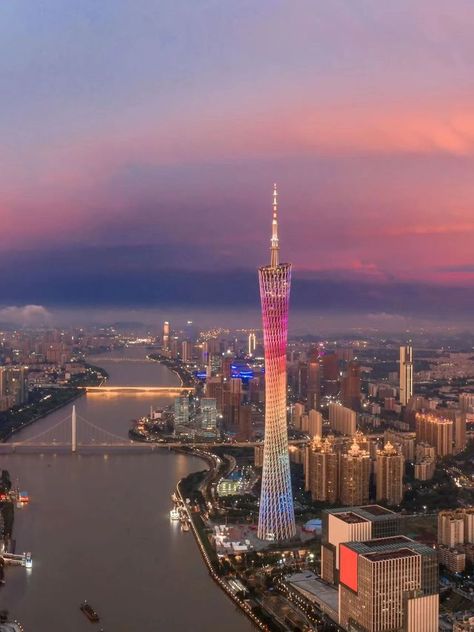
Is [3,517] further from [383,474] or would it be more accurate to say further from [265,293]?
[383,474]

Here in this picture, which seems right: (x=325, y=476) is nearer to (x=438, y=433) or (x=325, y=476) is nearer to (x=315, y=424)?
(x=438, y=433)

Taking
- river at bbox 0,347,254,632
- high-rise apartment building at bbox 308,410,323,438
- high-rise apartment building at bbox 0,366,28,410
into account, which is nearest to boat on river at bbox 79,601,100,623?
river at bbox 0,347,254,632

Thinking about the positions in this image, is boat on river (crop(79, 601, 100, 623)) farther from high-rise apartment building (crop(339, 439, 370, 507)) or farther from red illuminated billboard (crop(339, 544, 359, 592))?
high-rise apartment building (crop(339, 439, 370, 507))

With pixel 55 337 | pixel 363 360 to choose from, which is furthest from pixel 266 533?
pixel 55 337

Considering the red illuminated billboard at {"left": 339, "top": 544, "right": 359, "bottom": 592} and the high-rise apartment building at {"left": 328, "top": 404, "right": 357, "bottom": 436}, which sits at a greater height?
the high-rise apartment building at {"left": 328, "top": 404, "right": 357, "bottom": 436}

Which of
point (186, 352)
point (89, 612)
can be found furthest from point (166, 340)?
point (89, 612)
